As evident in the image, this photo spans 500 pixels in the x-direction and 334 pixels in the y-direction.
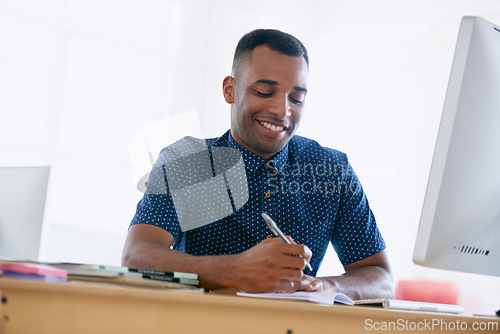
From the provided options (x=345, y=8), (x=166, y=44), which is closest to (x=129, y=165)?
(x=166, y=44)

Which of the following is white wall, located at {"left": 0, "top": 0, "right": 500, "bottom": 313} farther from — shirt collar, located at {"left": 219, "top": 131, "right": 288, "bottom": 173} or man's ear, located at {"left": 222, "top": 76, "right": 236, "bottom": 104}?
shirt collar, located at {"left": 219, "top": 131, "right": 288, "bottom": 173}

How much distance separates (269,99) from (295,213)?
0.33 metres

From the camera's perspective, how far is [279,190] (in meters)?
1.63

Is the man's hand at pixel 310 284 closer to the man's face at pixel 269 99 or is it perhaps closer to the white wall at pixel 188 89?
the man's face at pixel 269 99

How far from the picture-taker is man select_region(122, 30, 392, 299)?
5.10ft

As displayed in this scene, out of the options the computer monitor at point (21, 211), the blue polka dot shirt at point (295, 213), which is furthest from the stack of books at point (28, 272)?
the computer monitor at point (21, 211)

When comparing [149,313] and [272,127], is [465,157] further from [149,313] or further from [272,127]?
[272,127]

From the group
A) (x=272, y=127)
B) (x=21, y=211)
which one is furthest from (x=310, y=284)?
(x=21, y=211)

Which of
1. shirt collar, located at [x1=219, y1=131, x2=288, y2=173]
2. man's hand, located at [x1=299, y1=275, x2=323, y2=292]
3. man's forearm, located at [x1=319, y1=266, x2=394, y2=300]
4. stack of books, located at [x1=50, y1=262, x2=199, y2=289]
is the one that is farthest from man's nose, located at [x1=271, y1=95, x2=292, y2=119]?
stack of books, located at [x1=50, y1=262, x2=199, y2=289]

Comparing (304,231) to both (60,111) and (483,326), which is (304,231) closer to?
(483,326)

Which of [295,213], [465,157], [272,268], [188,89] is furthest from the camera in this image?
[188,89]

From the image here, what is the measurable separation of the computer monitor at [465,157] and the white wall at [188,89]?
8.93ft

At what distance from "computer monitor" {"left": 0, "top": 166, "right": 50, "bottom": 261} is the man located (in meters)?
0.34

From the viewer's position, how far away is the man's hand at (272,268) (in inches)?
40.9
